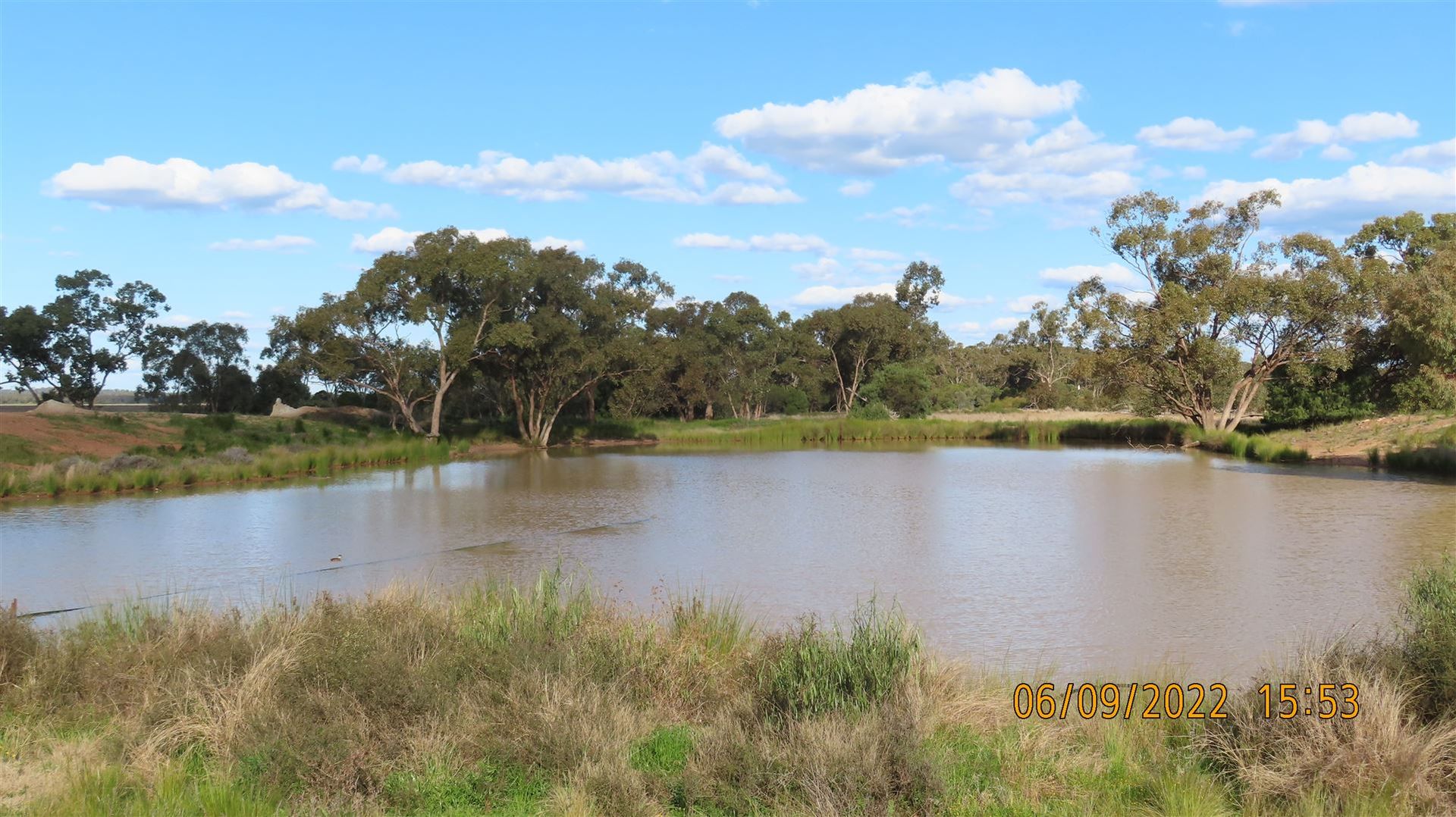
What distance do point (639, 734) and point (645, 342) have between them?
43.1 m

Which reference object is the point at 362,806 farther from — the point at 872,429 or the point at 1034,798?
the point at 872,429

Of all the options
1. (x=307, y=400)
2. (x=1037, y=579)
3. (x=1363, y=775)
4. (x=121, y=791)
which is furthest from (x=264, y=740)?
(x=307, y=400)

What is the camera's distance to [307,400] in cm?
5381

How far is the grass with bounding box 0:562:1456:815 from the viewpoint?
197 inches

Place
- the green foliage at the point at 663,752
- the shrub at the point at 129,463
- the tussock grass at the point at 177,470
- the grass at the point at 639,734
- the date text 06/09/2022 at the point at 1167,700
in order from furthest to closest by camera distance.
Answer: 1. the shrub at the point at 129,463
2. the tussock grass at the point at 177,470
3. the green foliage at the point at 663,752
4. the date text 06/09/2022 at the point at 1167,700
5. the grass at the point at 639,734

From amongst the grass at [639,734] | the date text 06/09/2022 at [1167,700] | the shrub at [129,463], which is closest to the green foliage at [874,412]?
the shrub at [129,463]

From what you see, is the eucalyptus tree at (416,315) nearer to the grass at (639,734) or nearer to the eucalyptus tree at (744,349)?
the eucalyptus tree at (744,349)

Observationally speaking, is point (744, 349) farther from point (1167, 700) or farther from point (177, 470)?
point (1167, 700)

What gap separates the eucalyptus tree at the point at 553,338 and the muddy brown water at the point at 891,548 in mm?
14115

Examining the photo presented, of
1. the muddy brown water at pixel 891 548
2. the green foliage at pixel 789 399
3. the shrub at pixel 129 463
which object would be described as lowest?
the muddy brown water at pixel 891 548

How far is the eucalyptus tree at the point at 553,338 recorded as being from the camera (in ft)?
134

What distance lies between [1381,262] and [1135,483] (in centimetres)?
1538

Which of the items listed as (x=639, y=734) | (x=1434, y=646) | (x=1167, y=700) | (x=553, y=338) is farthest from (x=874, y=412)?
(x=639, y=734)

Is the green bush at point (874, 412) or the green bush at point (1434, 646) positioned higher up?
the green bush at point (874, 412)
